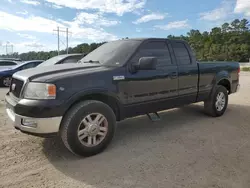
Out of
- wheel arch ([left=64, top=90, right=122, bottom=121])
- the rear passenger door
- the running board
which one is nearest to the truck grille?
wheel arch ([left=64, top=90, right=122, bottom=121])

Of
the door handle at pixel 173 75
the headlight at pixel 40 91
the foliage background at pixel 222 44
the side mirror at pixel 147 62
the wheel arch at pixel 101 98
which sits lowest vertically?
the wheel arch at pixel 101 98

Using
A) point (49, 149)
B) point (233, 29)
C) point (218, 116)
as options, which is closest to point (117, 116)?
point (49, 149)

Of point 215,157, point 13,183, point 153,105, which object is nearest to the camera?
point 13,183

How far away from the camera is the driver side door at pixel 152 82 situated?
3777 mm

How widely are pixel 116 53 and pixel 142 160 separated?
1.87 m

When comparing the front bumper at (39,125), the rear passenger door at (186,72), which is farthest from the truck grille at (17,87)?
the rear passenger door at (186,72)

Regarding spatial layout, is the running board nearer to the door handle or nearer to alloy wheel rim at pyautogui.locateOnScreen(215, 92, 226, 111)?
the door handle

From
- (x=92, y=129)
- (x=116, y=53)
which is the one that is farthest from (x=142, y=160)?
(x=116, y=53)

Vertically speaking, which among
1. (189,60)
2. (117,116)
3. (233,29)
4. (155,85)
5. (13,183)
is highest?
(233,29)

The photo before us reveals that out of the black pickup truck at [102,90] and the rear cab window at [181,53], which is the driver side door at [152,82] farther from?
the rear cab window at [181,53]

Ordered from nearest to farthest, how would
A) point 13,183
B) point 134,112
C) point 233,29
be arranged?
point 13,183 < point 134,112 < point 233,29

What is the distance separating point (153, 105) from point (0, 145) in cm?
267

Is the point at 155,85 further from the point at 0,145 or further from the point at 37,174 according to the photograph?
the point at 0,145

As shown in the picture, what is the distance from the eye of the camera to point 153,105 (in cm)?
415
